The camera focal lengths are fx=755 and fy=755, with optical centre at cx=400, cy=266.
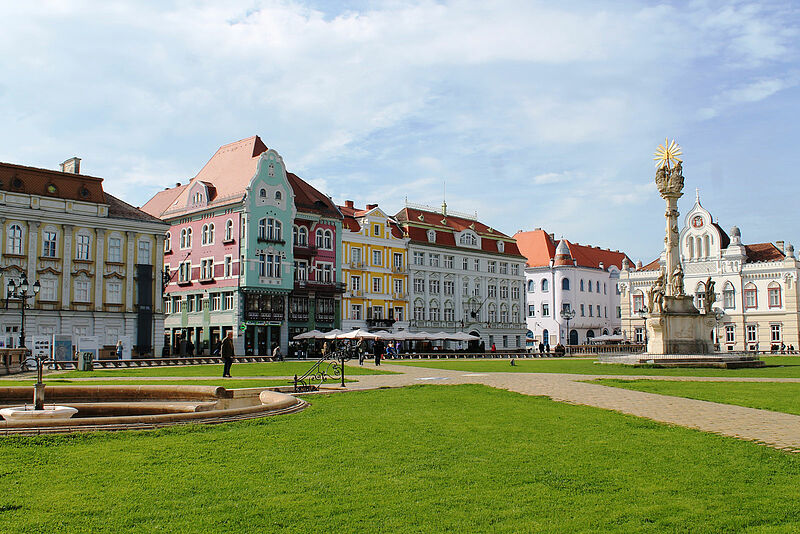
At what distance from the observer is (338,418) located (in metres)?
14.0

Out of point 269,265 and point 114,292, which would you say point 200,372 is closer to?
point 114,292

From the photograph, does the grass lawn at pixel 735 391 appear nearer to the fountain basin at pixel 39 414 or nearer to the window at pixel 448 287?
the fountain basin at pixel 39 414

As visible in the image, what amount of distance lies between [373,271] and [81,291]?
2968cm

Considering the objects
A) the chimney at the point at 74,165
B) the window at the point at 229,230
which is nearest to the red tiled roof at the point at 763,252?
the window at the point at 229,230

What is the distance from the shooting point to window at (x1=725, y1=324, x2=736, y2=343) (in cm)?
8512

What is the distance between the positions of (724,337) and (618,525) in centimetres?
8636

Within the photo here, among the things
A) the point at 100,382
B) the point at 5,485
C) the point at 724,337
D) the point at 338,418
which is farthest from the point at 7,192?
the point at 724,337

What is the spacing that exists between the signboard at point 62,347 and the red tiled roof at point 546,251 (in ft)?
217

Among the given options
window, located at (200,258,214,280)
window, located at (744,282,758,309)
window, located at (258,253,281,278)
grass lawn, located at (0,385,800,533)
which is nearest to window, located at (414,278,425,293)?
window, located at (258,253,281,278)

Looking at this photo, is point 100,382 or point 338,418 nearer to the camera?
point 338,418

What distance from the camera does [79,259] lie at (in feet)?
170

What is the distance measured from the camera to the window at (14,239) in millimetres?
49281

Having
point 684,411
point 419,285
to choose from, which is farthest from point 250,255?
point 684,411

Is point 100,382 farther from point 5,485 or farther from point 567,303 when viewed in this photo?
point 567,303
